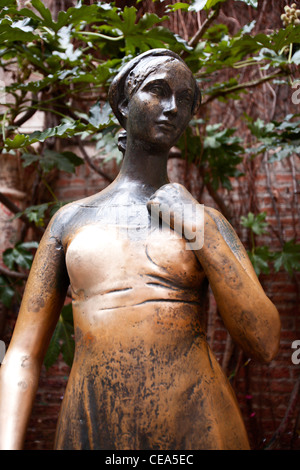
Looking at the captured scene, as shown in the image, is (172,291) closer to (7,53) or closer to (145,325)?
(145,325)

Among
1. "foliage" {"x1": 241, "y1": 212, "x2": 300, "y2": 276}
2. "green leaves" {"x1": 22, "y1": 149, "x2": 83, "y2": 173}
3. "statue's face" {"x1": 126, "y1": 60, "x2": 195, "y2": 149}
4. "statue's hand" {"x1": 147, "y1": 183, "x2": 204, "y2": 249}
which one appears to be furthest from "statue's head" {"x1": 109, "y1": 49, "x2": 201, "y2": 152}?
"foliage" {"x1": 241, "y1": 212, "x2": 300, "y2": 276}

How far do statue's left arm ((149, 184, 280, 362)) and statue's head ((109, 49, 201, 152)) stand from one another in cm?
23

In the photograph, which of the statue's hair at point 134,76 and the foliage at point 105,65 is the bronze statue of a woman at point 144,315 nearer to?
the statue's hair at point 134,76

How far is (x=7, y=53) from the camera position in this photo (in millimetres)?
2227

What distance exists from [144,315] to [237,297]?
0.21 meters

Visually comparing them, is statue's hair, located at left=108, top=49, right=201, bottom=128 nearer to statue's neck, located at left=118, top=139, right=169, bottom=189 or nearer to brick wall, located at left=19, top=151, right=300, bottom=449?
statue's neck, located at left=118, top=139, right=169, bottom=189

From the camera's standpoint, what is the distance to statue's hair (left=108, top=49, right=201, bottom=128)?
1317 mm

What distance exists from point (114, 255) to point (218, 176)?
1.80 metres

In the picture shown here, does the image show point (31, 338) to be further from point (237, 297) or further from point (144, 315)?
point (237, 297)

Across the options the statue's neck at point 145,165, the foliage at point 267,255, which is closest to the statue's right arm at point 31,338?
the statue's neck at point 145,165

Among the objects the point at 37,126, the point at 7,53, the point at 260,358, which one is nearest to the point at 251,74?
the point at 37,126

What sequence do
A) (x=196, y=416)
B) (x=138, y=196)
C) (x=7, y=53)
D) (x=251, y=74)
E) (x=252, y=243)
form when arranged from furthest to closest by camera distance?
(x=251, y=74)
(x=252, y=243)
(x=7, y=53)
(x=138, y=196)
(x=196, y=416)

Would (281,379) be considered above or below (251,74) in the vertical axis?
below

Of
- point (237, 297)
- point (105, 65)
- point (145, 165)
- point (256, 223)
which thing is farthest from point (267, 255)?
point (237, 297)
